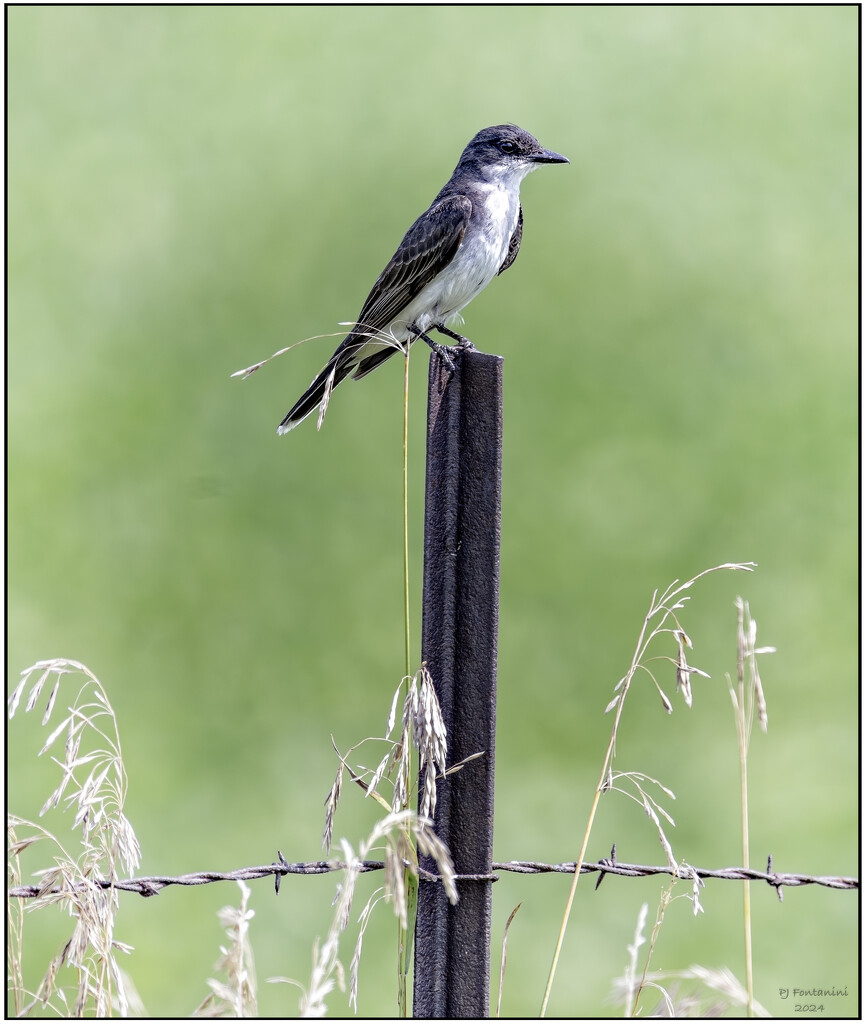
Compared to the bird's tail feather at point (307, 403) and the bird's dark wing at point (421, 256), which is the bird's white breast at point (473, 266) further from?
the bird's tail feather at point (307, 403)

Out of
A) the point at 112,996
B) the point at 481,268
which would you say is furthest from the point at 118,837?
the point at 481,268

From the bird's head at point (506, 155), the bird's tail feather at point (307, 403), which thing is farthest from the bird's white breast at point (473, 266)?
the bird's tail feather at point (307, 403)

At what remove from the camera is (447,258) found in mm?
4316

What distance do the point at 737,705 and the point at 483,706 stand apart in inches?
21.3

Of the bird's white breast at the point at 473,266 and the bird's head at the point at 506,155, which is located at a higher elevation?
the bird's head at the point at 506,155

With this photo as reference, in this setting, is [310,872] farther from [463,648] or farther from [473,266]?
[473,266]

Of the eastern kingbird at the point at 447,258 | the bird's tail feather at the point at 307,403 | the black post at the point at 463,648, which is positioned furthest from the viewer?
the eastern kingbird at the point at 447,258

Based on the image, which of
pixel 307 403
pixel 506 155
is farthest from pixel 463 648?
pixel 506 155

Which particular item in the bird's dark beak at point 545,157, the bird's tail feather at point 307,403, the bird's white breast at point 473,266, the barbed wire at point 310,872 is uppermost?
the bird's dark beak at point 545,157

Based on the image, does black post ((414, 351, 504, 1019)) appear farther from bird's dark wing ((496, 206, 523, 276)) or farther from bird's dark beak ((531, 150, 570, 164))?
bird's dark beak ((531, 150, 570, 164))

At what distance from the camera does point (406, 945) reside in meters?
2.01

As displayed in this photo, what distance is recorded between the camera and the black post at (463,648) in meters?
2.12

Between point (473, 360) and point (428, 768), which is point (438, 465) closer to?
point (473, 360)

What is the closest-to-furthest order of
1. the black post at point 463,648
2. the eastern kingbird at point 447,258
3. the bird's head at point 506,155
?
the black post at point 463,648
the eastern kingbird at point 447,258
the bird's head at point 506,155
